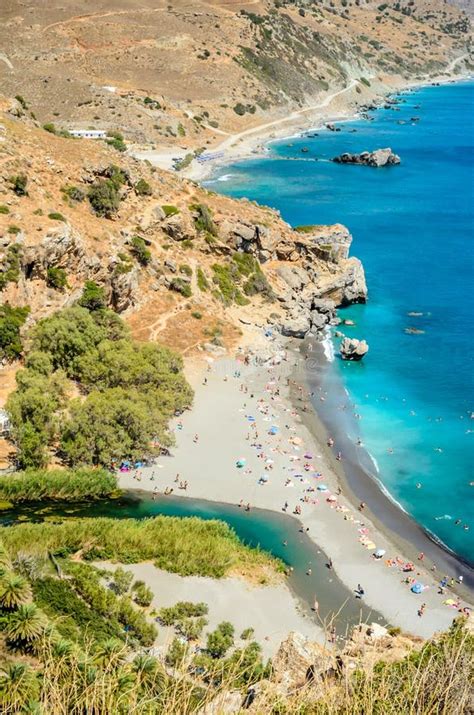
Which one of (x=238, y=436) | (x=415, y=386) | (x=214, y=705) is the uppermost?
(x=214, y=705)

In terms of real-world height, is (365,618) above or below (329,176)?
below

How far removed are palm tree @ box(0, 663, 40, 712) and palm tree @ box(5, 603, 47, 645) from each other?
293cm

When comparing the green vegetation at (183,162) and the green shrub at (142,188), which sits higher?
the green shrub at (142,188)

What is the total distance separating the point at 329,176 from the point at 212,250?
6637 cm

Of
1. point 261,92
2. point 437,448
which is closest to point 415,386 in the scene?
point 437,448

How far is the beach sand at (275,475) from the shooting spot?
3350 centimetres

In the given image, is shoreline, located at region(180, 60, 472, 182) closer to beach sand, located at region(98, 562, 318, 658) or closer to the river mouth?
the river mouth

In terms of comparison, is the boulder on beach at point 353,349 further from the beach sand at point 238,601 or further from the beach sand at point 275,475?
the beach sand at point 238,601

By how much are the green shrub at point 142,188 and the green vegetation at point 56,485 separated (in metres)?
36.3

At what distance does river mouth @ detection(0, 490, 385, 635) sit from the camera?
106 feet

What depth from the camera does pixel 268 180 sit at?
394 ft

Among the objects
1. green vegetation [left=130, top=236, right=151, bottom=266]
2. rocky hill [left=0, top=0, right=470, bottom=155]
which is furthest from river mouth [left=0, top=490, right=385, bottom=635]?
rocky hill [left=0, top=0, right=470, bottom=155]

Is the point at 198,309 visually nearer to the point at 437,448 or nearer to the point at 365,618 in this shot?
the point at 437,448

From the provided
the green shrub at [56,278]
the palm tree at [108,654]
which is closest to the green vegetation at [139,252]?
the green shrub at [56,278]
